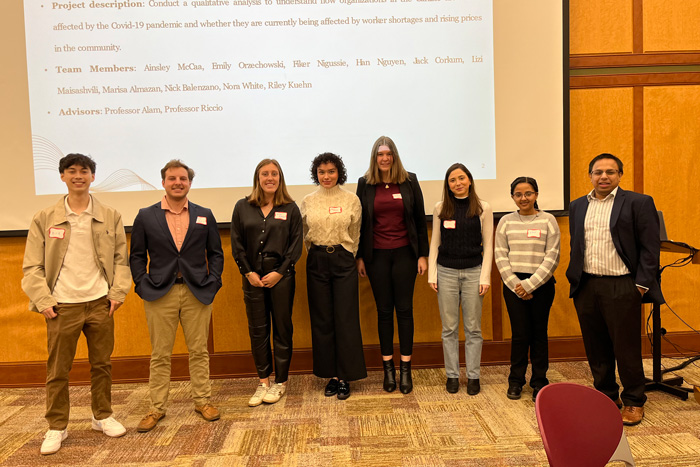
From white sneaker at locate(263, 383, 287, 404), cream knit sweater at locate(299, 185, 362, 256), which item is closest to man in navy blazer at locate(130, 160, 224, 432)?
white sneaker at locate(263, 383, 287, 404)

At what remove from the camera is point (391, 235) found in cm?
325

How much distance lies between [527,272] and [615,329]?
0.57 metres

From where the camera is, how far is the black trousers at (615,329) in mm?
2682

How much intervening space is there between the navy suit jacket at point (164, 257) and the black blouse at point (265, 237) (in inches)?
9.4

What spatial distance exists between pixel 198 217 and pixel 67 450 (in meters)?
1.43

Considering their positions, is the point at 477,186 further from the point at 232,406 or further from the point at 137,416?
the point at 137,416

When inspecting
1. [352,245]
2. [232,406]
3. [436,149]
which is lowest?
[232,406]

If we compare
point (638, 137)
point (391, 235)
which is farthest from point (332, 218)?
point (638, 137)

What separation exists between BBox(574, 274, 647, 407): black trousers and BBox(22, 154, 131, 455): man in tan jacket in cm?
269

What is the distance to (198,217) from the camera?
2906 mm

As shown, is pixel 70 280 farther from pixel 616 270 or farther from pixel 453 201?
pixel 616 270

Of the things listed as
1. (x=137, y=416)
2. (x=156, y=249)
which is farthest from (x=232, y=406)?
(x=156, y=249)

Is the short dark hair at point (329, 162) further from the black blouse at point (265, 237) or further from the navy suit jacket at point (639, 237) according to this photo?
the navy suit jacket at point (639, 237)

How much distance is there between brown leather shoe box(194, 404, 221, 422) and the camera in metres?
2.90
